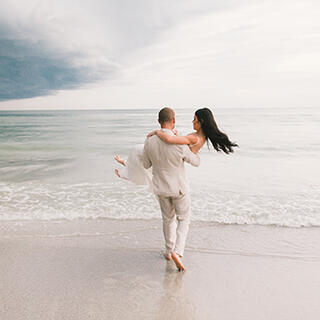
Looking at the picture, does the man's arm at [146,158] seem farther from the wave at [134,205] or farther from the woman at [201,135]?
the wave at [134,205]

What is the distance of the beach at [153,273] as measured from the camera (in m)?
3.07

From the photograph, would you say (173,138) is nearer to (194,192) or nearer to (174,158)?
(174,158)

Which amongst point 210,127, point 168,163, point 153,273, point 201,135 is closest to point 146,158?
point 168,163

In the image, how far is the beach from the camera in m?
3.07


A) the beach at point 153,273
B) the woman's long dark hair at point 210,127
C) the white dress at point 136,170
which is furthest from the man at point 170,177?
the beach at point 153,273

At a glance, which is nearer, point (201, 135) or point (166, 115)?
point (166, 115)

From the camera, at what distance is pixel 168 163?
3.66m

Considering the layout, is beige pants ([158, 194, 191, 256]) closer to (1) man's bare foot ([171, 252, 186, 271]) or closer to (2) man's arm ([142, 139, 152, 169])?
(1) man's bare foot ([171, 252, 186, 271])

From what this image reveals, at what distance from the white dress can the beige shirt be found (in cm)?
21

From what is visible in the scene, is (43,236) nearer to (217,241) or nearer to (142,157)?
(142,157)

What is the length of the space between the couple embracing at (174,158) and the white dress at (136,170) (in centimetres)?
2

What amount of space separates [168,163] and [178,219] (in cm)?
81

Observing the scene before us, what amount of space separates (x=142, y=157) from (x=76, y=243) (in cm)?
194

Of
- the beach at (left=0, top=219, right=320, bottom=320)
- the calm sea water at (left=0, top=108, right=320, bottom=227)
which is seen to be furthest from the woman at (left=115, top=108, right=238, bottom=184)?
the beach at (left=0, top=219, right=320, bottom=320)
